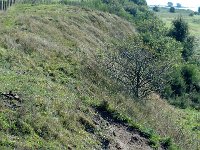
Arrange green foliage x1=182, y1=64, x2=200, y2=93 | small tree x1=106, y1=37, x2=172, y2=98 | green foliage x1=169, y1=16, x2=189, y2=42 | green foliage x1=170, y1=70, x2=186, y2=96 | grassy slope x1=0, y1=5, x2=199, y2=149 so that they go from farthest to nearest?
green foliage x1=169, y1=16, x2=189, y2=42 → green foliage x1=182, y1=64, x2=200, y2=93 → green foliage x1=170, y1=70, x2=186, y2=96 → small tree x1=106, y1=37, x2=172, y2=98 → grassy slope x1=0, y1=5, x2=199, y2=149

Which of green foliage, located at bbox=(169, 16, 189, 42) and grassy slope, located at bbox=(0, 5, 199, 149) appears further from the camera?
green foliage, located at bbox=(169, 16, 189, 42)

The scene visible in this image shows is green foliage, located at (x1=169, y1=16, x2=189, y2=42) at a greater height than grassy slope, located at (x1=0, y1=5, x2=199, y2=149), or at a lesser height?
lesser

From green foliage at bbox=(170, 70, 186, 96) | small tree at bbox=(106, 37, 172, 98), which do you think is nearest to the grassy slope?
small tree at bbox=(106, 37, 172, 98)

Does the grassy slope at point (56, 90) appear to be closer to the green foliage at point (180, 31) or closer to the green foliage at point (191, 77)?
the green foliage at point (191, 77)

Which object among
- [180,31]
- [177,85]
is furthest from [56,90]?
[180,31]

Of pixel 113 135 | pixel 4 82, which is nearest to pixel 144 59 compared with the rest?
pixel 113 135

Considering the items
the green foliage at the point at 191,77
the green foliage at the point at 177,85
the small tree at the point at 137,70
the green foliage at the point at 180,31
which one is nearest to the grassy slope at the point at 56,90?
the small tree at the point at 137,70

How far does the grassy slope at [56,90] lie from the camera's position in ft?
54.3

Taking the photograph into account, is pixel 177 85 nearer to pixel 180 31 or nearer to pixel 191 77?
pixel 191 77

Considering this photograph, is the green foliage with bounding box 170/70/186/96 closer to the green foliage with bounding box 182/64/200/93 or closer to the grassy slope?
the green foliage with bounding box 182/64/200/93

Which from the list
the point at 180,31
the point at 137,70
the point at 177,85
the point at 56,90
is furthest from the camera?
the point at 180,31

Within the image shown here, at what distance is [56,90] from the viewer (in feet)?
70.3

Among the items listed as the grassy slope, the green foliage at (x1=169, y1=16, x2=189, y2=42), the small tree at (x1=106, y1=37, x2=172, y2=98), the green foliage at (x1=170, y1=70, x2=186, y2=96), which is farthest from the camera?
the green foliage at (x1=169, y1=16, x2=189, y2=42)

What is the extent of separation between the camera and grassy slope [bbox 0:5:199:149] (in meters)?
16.5
